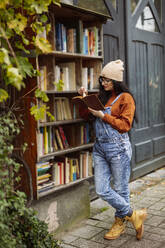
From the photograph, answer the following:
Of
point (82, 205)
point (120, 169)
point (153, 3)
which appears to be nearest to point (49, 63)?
point (120, 169)

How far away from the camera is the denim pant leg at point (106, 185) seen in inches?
150

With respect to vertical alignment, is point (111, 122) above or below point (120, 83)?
below

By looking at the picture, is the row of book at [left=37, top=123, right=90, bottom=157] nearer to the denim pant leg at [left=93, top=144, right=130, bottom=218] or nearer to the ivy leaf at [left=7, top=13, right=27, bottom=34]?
the denim pant leg at [left=93, top=144, right=130, bottom=218]

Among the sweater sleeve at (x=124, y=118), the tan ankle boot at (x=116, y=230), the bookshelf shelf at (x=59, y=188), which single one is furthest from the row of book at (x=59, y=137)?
the tan ankle boot at (x=116, y=230)

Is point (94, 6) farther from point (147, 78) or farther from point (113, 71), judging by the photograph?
point (147, 78)

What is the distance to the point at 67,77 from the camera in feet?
14.0

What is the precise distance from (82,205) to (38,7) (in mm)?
2752

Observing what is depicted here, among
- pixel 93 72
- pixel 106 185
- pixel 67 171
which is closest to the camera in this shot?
pixel 106 185

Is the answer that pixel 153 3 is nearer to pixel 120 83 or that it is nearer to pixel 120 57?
pixel 120 57

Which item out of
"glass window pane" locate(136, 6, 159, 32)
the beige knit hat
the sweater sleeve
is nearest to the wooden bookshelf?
the beige knit hat

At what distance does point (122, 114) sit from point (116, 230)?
134 centimetres

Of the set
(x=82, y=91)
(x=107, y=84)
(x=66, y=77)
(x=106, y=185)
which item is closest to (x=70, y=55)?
(x=66, y=77)

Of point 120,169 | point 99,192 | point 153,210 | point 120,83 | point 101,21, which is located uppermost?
point 101,21

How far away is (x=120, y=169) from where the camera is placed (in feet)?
12.6
